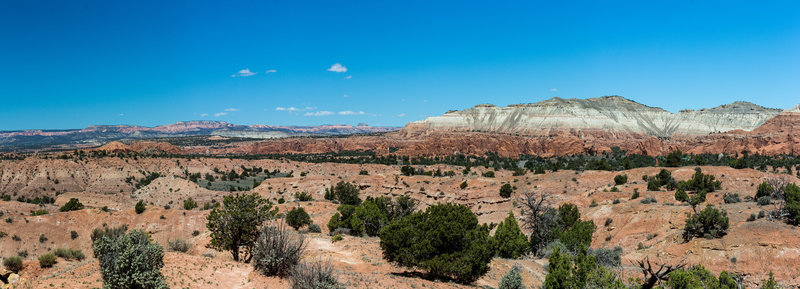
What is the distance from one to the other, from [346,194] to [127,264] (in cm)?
3853

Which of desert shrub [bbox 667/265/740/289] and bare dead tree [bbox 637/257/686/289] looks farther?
desert shrub [bbox 667/265/740/289]

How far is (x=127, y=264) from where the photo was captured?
38.4ft

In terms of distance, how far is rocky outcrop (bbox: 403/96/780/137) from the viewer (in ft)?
555

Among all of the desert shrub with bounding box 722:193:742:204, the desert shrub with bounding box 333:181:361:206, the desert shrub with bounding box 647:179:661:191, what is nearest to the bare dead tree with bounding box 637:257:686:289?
the desert shrub with bounding box 722:193:742:204

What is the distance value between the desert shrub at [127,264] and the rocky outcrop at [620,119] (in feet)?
556

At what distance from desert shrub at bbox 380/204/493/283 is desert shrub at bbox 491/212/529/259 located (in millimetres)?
8193

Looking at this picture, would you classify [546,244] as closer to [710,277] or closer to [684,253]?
[684,253]

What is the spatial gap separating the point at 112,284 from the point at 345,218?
24.3 meters

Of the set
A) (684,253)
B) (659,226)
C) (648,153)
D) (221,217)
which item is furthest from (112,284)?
(648,153)

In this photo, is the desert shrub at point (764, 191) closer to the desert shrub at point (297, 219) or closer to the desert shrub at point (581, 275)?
the desert shrub at point (581, 275)

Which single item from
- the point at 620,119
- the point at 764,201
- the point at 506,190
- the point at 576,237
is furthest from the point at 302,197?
the point at 620,119

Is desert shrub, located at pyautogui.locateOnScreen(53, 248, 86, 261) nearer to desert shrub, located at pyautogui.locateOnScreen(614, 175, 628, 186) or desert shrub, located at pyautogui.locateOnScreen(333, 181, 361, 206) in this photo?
desert shrub, located at pyautogui.locateOnScreen(333, 181, 361, 206)

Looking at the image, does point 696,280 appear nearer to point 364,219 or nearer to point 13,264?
point 13,264

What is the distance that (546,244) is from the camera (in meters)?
29.8
